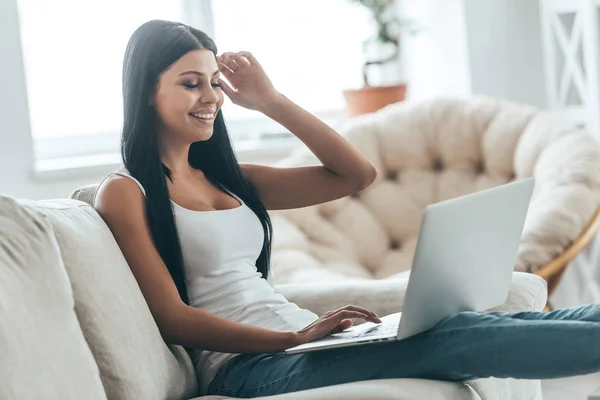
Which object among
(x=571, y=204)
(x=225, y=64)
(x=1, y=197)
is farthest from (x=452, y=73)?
(x=1, y=197)

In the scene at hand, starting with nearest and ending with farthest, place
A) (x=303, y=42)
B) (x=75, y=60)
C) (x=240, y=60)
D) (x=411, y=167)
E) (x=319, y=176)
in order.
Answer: (x=240, y=60), (x=319, y=176), (x=411, y=167), (x=75, y=60), (x=303, y=42)

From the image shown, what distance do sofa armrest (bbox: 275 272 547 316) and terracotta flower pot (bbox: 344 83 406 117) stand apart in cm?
180

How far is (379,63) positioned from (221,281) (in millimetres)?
2223

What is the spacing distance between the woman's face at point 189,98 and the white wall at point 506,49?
1993 mm

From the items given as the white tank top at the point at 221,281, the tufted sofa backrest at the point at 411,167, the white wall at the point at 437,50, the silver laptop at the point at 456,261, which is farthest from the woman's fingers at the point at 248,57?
the white wall at the point at 437,50

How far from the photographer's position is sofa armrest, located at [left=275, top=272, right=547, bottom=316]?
2039 millimetres

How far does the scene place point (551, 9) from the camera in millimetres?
3551

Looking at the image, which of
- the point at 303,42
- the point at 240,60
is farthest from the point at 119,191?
the point at 303,42

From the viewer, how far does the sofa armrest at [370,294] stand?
2039 millimetres

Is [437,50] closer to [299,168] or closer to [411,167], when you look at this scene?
[411,167]

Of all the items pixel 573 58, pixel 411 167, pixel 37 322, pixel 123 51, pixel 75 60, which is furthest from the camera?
pixel 123 51

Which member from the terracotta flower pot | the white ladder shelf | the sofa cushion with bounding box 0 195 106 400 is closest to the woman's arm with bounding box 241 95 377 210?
the sofa cushion with bounding box 0 195 106 400

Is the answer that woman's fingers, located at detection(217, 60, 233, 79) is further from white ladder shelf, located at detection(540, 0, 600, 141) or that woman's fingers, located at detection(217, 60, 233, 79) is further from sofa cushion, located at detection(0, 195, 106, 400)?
white ladder shelf, located at detection(540, 0, 600, 141)

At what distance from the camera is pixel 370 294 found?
2.06 meters
